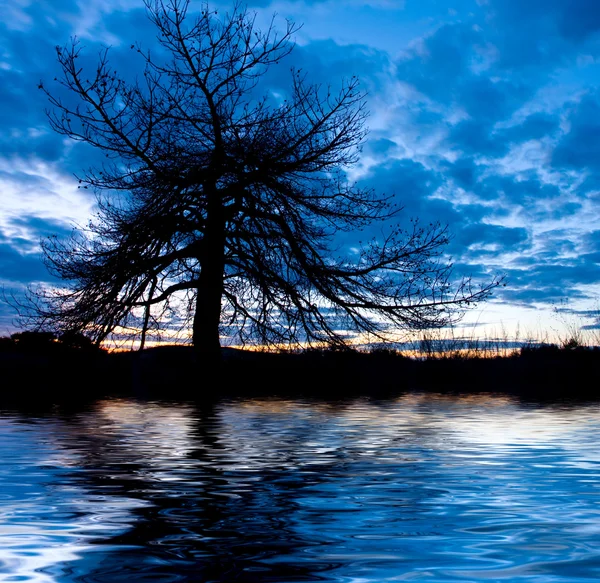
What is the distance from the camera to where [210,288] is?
17.2 m

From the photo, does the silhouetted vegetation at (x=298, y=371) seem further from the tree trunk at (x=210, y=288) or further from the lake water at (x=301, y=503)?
the lake water at (x=301, y=503)

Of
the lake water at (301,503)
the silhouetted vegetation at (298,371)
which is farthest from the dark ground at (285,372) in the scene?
the lake water at (301,503)

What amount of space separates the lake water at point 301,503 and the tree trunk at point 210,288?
30.6 feet

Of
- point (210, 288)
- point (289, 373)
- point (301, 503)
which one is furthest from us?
point (289, 373)

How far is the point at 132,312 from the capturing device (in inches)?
669

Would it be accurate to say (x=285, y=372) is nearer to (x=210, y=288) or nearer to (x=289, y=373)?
(x=289, y=373)

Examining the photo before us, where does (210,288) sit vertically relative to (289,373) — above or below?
above

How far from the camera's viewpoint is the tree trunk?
17125 mm

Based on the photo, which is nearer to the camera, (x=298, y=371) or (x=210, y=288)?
(x=210, y=288)

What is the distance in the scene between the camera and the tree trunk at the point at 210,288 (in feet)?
56.2

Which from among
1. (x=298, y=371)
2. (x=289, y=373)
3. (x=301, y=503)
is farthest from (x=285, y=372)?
(x=301, y=503)

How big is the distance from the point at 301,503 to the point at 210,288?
43.9 ft

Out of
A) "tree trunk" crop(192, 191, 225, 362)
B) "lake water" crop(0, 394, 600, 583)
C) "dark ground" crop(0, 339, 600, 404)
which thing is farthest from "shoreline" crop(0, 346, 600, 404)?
"lake water" crop(0, 394, 600, 583)

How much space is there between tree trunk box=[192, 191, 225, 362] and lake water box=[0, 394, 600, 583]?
933cm
